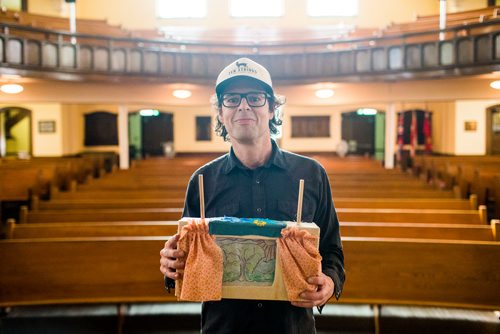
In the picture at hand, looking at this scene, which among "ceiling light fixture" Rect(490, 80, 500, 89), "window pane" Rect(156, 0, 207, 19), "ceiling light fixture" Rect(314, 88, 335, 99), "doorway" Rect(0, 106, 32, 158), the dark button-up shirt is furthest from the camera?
"window pane" Rect(156, 0, 207, 19)

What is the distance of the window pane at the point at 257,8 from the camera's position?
737 inches

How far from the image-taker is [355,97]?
40.0ft

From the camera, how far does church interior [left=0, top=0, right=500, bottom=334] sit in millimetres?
4031

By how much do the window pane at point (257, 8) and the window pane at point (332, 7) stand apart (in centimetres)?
127

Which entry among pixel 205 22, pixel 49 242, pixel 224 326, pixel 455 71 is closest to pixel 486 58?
pixel 455 71

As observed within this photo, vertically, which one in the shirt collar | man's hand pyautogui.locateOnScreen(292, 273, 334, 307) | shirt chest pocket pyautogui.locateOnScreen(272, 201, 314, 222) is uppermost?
the shirt collar

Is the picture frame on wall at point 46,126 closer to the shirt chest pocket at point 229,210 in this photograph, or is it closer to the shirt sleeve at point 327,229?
the shirt chest pocket at point 229,210

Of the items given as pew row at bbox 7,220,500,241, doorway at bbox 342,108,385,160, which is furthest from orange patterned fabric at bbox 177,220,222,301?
doorway at bbox 342,108,385,160

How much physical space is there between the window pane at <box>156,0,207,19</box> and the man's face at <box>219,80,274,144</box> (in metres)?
17.9

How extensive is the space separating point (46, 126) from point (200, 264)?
15.9 metres

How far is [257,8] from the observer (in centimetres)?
1883

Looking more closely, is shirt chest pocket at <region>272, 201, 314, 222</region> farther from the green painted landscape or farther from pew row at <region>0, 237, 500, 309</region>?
pew row at <region>0, 237, 500, 309</region>

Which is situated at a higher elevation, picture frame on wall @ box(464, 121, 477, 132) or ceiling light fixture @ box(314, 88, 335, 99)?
ceiling light fixture @ box(314, 88, 335, 99)

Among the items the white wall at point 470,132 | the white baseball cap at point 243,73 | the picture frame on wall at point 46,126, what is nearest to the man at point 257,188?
the white baseball cap at point 243,73
